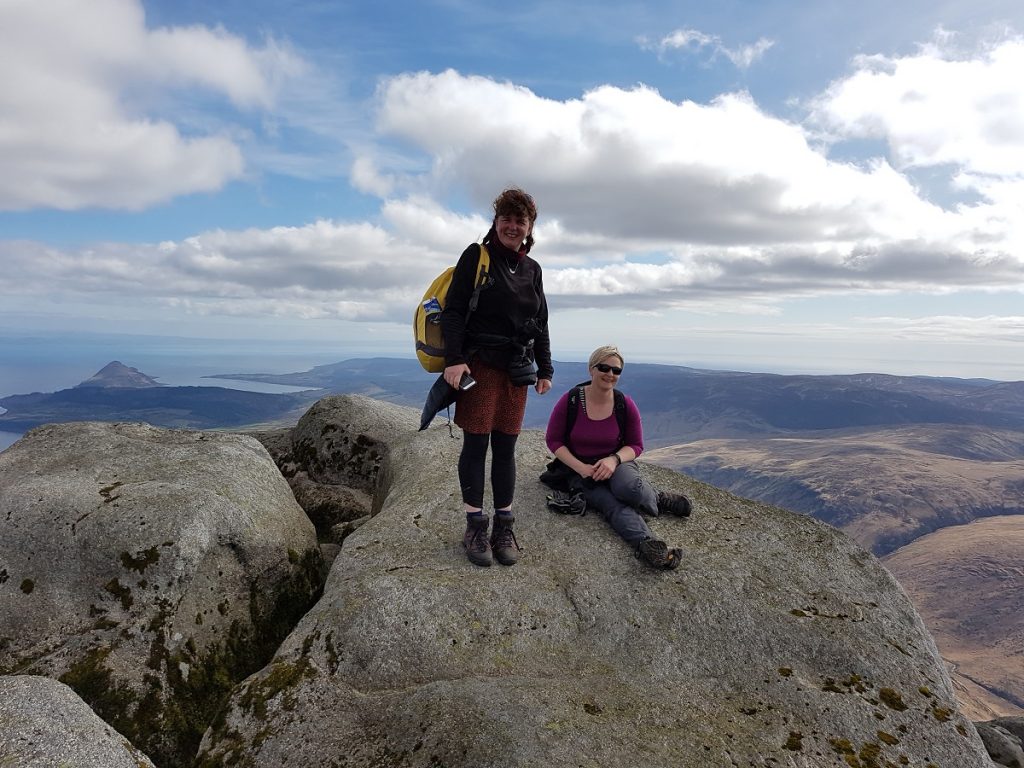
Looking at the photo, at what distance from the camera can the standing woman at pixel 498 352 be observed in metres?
9.90

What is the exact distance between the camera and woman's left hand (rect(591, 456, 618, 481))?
41.1 ft

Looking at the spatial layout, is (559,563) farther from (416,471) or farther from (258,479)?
(258,479)

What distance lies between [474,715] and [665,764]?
2607mm

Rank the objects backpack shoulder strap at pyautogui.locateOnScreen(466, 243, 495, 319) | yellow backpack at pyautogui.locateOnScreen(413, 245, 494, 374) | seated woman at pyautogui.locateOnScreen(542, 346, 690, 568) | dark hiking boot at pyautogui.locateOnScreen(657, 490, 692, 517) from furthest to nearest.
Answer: dark hiking boot at pyautogui.locateOnScreen(657, 490, 692, 517)
seated woman at pyautogui.locateOnScreen(542, 346, 690, 568)
yellow backpack at pyautogui.locateOnScreen(413, 245, 494, 374)
backpack shoulder strap at pyautogui.locateOnScreen(466, 243, 495, 319)

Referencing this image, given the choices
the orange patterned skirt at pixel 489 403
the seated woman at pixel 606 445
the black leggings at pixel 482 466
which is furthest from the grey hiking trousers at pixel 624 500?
the orange patterned skirt at pixel 489 403

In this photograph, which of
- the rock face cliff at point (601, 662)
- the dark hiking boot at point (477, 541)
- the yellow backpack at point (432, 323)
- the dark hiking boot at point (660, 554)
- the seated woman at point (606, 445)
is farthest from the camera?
the seated woman at point (606, 445)

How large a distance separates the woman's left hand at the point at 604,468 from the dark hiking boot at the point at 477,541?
9.30ft

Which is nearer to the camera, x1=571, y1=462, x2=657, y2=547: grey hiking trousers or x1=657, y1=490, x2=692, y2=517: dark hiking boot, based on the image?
x1=571, y1=462, x2=657, y2=547: grey hiking trousers

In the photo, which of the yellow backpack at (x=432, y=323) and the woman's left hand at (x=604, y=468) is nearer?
the yellow backpack at (x=432, y=323)

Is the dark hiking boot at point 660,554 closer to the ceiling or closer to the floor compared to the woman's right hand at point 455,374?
closer to the floor

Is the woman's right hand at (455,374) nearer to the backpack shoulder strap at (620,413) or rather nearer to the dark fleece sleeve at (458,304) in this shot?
the dark fleece sleeve at (458,304)

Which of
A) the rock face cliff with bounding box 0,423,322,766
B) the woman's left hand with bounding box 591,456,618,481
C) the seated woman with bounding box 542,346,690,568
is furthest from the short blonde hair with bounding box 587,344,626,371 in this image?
the rock face cliff with bounding box 0,423,322,766

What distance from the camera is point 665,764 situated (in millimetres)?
7066

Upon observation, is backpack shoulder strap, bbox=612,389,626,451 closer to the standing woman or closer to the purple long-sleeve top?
the purple long-sleeve top
